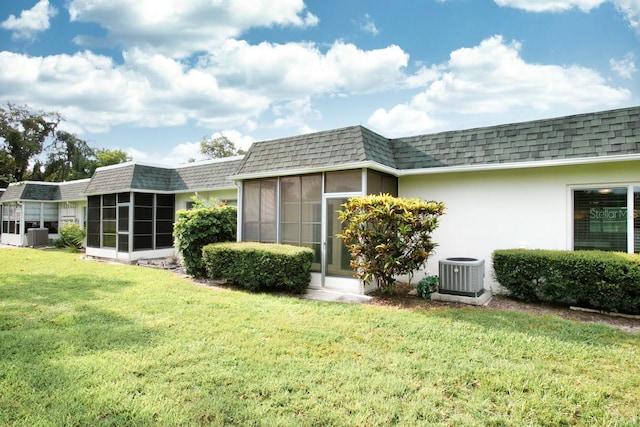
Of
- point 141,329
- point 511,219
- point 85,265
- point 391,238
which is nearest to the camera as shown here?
point 141,329

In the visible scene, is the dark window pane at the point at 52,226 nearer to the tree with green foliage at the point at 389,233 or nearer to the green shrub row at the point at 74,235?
the green shrub row at the point at 74,235

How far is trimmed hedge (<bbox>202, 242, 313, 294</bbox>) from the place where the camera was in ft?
23.4

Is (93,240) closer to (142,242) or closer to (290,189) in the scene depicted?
(142,242)

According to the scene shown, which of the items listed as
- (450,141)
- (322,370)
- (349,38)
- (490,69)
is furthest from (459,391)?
(349,38)

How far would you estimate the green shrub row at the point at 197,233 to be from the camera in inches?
357

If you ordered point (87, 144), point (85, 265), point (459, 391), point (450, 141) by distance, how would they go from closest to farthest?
point (459, 391)
point (450, 141)
point (85, 265)
point (87, 144)

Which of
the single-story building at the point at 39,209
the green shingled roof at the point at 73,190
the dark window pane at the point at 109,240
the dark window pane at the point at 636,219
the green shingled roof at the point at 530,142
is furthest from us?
the single-story building at the point at 39,209

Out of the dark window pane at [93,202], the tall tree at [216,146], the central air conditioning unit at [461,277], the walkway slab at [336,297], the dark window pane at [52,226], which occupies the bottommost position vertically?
the walkway slab at [336,297]

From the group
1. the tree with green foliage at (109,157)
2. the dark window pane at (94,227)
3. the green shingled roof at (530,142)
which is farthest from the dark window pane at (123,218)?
the tree with green foliage at (109,157)

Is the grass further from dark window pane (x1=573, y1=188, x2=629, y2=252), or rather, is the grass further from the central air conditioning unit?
dark window pane (x1=573, y1=188, x2=629, y2=252)

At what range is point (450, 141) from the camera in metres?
7.86

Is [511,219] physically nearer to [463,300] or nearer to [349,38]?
[463,300]

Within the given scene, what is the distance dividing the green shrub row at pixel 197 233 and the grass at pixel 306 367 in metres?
3.23

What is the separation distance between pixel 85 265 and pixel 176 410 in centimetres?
1064
